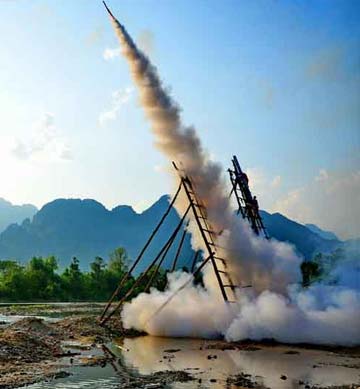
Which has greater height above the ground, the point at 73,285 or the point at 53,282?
the point at 73,285

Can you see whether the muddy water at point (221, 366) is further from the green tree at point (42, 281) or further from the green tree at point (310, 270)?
the green tree at point (42, 281)

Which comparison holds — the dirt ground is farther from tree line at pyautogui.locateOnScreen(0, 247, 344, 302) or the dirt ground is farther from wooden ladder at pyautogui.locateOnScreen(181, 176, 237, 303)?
tree line at pyautogui.locateOnScreen(0, 247, 344, 302)

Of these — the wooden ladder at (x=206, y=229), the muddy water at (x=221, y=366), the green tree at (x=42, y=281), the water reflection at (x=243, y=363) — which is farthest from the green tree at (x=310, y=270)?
the green tree at (x=42, y=281)

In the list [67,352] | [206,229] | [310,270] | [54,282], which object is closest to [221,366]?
[67,352]

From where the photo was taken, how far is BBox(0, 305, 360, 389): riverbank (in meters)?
21.1

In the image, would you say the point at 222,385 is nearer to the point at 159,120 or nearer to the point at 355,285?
the point at 159,120

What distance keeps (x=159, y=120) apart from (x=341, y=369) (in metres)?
18.6

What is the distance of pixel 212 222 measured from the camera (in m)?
35.1

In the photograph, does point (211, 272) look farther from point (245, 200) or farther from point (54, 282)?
point (54, 282)

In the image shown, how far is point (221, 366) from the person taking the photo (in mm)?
24422

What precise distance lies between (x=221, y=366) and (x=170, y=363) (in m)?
2.53

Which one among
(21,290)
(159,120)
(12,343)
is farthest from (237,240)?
(21,290)

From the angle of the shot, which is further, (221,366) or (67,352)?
(67,352)

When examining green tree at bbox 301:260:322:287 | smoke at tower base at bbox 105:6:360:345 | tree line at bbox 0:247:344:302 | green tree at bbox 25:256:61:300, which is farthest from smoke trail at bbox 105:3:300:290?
green tree at bbox 25:256:61:300
